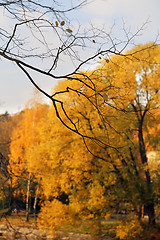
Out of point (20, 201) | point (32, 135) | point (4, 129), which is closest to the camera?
point (32, 135)

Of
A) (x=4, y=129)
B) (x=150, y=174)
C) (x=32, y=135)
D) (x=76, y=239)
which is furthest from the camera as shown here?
(x=4, y=129)

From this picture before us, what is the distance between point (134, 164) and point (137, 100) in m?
2.73

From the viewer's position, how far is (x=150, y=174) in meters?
10.2

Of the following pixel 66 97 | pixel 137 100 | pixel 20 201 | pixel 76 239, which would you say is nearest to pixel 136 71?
pixel 137 100

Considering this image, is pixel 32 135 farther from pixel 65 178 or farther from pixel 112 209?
pixel 112 209

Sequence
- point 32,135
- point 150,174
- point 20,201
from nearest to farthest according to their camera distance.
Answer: point 150,174 → point 32,135 → point 20,201

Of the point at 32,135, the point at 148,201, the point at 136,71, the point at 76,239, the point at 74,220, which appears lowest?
the point at 76,239

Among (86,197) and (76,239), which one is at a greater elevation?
(86,197)

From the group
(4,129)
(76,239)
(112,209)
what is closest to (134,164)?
(112,209)

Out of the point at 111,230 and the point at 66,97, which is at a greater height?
the point at 66,97

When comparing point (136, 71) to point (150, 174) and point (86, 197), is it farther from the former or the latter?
point (86, 197)

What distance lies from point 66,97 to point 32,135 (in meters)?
6.08

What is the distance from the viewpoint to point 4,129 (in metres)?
27.5

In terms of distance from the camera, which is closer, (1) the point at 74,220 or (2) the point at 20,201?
(1) the point at 74,220
